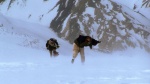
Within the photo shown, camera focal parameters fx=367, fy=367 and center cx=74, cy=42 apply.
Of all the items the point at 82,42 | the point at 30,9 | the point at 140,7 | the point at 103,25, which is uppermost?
the point at 30,9

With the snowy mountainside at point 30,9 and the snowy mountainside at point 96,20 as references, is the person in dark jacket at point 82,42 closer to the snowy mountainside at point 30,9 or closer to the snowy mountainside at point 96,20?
the snowy mountainside at point 96,20

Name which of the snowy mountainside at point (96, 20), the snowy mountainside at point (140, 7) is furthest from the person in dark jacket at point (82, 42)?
the snowy mountainside at point (140, 7)

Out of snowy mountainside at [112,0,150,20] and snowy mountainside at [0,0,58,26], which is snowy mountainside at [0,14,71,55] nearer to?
snowy mountainside at [0,0,58,26]

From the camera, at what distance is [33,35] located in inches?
1232

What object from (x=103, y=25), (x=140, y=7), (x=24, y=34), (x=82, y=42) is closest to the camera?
(x=82, y=42)

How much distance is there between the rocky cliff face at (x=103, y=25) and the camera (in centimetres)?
3554

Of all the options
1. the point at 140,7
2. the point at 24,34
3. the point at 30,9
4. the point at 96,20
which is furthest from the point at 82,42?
the point at 30,9

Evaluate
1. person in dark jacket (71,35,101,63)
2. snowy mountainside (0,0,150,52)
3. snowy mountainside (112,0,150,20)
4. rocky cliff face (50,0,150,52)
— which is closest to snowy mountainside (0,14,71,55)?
snowy mountainside (0,0,150,52)

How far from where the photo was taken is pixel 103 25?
1447 inches

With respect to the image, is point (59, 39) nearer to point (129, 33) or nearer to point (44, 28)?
point (44, 28)

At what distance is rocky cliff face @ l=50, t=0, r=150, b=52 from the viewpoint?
117 feet

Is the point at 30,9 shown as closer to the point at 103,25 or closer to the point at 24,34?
the point at 103,25

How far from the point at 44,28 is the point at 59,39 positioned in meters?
2.94

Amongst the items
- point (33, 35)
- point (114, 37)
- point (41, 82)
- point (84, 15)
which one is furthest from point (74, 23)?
point (41, 82)
